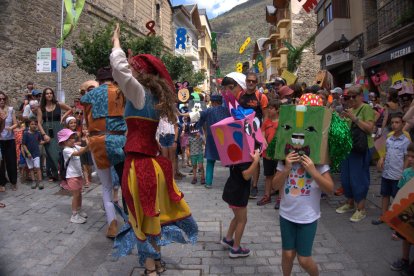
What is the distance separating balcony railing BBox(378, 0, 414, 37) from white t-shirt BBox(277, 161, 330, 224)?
11510 mm

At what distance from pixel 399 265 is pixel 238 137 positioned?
1960 millimetres

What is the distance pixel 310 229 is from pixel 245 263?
1.19 metres

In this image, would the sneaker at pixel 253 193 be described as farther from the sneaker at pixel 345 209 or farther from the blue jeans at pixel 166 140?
the blue jeans at pixel 166 140

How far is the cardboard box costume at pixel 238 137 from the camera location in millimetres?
3230

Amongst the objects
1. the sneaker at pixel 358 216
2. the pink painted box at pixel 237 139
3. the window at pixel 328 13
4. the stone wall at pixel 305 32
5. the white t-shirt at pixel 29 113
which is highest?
the stone wall at pixel 305 32

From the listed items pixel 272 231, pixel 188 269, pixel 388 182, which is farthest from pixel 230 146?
pixel 388 182

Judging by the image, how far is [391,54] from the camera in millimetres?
13047

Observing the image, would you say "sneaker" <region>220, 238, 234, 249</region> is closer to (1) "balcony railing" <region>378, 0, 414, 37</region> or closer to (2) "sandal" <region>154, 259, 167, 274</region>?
(2) "sandal" <region>154, 259, 167, 274</region>

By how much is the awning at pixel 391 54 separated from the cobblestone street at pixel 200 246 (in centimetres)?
818

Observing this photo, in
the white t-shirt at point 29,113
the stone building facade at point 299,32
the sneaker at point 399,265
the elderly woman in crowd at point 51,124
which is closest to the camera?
the sneaker at point 399,265

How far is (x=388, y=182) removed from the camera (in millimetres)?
4609

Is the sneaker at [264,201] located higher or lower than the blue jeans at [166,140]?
lower

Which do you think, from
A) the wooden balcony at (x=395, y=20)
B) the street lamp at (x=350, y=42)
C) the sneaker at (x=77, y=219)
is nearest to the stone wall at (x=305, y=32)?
the street lamp at (x=350, y=42)

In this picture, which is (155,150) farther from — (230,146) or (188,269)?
(188,269)
